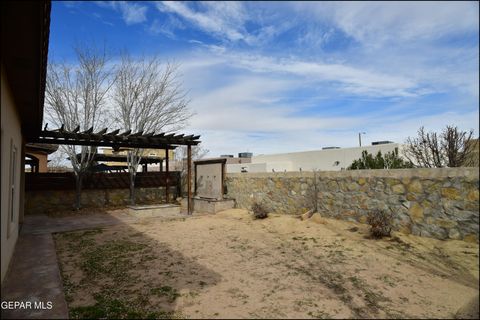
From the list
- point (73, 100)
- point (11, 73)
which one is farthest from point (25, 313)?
point (73, 100)

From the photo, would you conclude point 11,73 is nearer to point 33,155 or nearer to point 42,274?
point 42,274

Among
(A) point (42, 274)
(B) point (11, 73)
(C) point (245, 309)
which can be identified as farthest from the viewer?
(A) point (42, 274)

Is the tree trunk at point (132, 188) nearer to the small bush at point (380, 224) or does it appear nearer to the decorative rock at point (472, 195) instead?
the small bush at point (380, 224)

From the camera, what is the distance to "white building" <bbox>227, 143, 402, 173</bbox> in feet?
90.6

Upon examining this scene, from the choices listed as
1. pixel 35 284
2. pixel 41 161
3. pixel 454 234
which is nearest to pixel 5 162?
pixel 35 284

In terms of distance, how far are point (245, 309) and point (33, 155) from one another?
63.9ft

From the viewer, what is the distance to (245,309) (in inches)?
157

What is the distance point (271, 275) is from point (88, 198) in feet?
41.9

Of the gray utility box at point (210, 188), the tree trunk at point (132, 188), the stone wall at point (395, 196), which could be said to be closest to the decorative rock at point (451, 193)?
the stone wall at point (395, 196)

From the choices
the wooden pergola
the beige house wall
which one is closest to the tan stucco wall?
the wooden pergola

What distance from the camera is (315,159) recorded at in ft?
105

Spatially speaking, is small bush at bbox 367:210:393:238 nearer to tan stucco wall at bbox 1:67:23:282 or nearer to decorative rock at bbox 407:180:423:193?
decorative rock at bbox 407:180:423:193

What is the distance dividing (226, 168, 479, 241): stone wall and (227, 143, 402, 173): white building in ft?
53.2

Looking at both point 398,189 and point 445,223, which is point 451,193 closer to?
point 445,223
